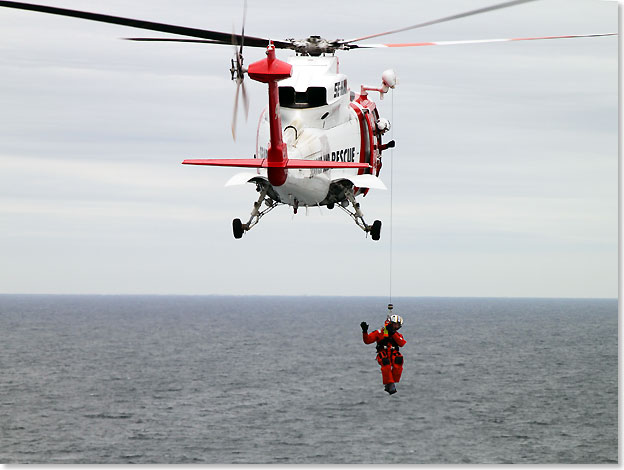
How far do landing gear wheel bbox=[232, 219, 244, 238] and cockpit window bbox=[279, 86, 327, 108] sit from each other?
3962mm

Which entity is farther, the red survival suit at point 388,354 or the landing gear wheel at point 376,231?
the landing gear wheel at point 376,231

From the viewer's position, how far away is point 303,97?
3008cm

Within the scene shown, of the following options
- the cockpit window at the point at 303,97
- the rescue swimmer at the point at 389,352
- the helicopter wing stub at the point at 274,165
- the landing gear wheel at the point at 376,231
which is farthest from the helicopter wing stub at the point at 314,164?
the rescue swimmer at the point at 389,352

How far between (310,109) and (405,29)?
484cm

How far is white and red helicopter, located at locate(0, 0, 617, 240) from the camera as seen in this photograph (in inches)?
1037

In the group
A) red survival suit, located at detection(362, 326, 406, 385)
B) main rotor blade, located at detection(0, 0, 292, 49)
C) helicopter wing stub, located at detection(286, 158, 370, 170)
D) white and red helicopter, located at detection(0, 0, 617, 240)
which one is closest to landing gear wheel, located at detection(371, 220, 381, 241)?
white and red helicopter, located at detection(0, 0, 617, 240)

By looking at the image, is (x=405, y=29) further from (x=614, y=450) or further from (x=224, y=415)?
(x=224, y=415)

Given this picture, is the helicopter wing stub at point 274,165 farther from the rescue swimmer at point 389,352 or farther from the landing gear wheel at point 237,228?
the rescue swimmer at point 389,352

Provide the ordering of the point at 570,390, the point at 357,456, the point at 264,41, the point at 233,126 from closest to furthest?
the point at 233,126, the point at 264,41, the point at 357,456, the point at 570,390

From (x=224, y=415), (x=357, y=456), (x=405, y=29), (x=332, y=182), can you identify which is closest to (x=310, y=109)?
(x=332, y=182)

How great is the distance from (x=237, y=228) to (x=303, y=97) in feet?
15.2

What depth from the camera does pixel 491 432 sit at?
158875 mm

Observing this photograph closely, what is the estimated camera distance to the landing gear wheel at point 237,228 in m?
29.9

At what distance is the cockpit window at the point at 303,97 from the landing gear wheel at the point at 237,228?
13.0ft
